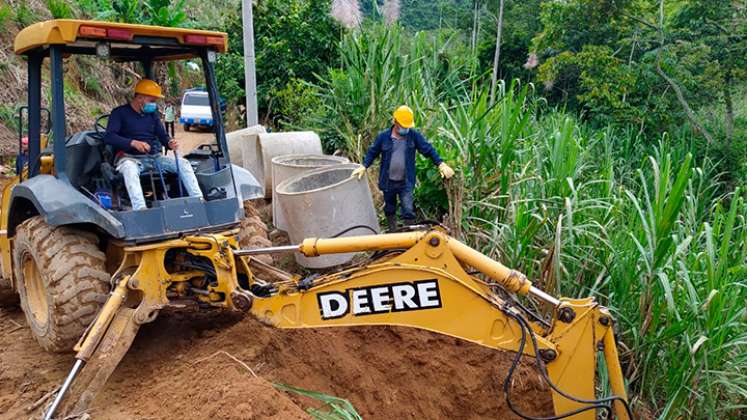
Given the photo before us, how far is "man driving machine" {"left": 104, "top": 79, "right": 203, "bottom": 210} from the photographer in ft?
14.2

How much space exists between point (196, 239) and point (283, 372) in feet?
3.46

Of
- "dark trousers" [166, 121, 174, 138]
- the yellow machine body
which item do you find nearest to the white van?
"dark trousers" [166, 121, 174, 138]

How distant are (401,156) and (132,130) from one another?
8.43 feet

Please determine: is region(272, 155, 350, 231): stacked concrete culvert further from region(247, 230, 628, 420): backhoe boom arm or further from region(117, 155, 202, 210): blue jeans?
region(247, 230, 628, 420): backhoe boom arm

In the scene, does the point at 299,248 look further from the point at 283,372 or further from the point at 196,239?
the point at 283,372

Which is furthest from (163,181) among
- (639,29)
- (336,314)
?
(639,29)

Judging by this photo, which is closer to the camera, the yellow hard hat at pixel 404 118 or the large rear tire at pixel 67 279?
the large rear tire at pixel 67 279

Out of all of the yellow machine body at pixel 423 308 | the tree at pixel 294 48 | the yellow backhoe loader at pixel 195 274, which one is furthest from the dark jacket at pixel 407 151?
the tree at pixel 294 48

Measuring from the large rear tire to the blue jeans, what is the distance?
1.39 feet

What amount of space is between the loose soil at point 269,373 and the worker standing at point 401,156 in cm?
165

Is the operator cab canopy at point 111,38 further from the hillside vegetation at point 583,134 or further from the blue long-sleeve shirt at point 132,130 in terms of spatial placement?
the hillside vegetation at point 583,134

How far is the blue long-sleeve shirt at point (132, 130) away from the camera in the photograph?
171 inches

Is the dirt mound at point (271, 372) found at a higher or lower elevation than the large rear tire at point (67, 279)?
lower

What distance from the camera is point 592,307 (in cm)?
320
